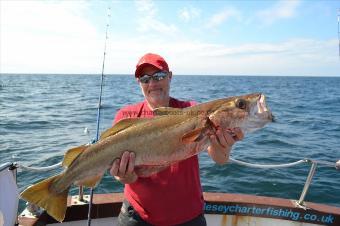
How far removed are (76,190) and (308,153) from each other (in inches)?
357

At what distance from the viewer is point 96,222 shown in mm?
5391

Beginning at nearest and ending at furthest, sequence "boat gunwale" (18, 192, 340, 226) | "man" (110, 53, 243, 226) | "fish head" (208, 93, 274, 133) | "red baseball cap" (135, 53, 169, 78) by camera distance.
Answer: "fish head" (208, 93, 274, 133) < "man" (110, 53, 243, 226) < "red baseball cap" (135, 53, 169, 78) < "boat gunwale" (18, 192, 340, 226)

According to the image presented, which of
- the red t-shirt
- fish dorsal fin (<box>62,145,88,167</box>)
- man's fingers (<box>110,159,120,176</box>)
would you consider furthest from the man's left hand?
fish dorsal fin (<box>62,145,88,167</box>)

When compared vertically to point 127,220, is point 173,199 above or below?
above

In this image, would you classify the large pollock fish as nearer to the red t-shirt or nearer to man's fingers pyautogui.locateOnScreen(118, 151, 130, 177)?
man's fingers pyautogui.locateOnScreen(118, 151, 130, 177)

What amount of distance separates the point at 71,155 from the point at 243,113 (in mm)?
1715

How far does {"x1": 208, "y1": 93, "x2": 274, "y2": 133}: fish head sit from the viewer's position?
350 centimetres

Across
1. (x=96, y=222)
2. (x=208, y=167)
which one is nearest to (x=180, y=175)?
(x=96, y=222)

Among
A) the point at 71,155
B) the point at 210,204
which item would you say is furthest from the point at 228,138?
the point at 210,204

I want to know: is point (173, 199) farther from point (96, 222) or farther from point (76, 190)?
point (76, 190)

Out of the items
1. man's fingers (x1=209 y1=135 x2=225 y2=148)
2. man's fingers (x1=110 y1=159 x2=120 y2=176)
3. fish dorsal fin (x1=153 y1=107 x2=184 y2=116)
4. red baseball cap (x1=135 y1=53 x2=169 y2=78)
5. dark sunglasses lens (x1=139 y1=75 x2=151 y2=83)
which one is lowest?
man's fingers (x1=110 y1=159 x2=120 y2=176)

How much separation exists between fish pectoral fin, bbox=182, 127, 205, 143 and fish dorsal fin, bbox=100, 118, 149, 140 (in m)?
0.47

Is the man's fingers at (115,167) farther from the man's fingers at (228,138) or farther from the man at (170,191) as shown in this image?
the man's fingers at (228,138)

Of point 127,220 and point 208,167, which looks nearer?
point 127,220
